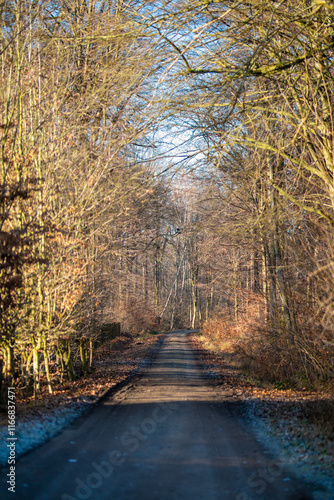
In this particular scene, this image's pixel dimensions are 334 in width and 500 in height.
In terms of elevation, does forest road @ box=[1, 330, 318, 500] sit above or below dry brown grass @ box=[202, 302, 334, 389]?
below

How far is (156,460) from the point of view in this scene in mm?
5867

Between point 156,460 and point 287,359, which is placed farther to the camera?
point 287,359

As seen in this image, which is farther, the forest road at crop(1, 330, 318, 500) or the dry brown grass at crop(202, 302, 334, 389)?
the dry brown grass at crop(202, 302, 334, 389)

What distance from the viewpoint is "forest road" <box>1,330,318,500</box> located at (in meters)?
4.86

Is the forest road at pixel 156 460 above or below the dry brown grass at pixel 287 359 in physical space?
below

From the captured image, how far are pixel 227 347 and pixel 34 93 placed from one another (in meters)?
14.8

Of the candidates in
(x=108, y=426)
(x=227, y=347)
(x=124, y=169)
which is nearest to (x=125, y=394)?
(x=108, y=426)

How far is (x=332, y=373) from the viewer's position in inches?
373

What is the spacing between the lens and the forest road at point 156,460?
191 inches

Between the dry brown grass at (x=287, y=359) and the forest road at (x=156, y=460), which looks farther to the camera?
the dry brown grass at (x=287, y=359)

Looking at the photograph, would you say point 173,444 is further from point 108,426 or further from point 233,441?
point 108,426

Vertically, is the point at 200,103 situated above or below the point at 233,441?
above

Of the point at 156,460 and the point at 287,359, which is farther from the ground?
the point at 287,359

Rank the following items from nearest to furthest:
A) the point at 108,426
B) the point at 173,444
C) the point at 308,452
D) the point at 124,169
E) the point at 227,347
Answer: the point at 308,452, the point at 173,444, the point at 108,426, the point at 124,169, the point at 227,347
